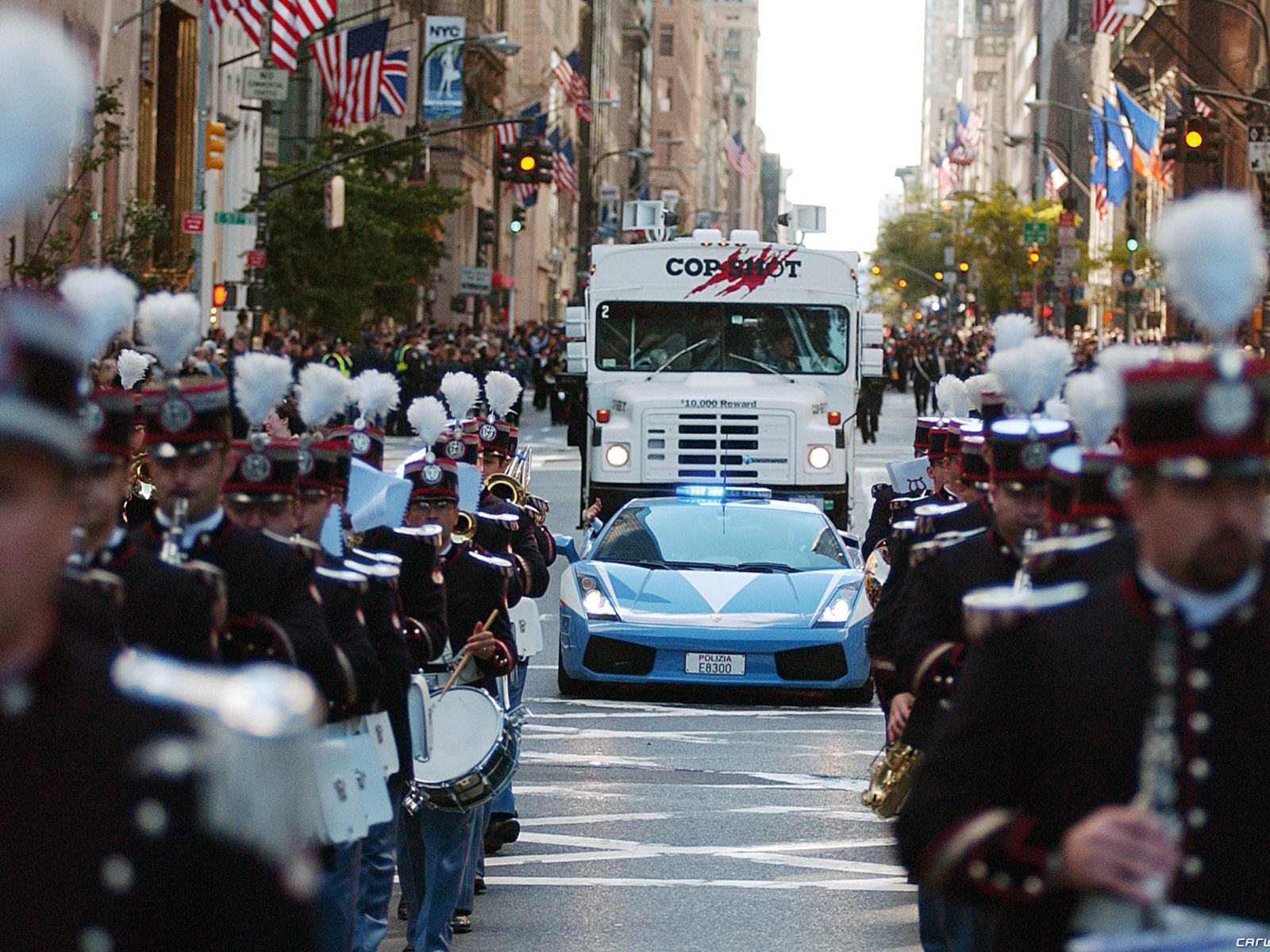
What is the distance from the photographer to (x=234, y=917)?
2.75 m

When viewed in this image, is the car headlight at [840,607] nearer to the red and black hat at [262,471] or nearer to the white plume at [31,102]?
the red and black hat at [262,471]

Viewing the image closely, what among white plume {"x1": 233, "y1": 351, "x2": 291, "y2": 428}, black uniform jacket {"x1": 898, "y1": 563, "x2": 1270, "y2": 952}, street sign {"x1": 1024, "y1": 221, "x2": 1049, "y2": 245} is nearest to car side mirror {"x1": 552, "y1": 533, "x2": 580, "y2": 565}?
white plume {"x1": 233, "y1": 351, "x2": 291, "y2": 428}

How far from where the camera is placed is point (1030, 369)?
6.69 meters

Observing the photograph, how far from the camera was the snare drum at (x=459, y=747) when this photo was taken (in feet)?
27.9

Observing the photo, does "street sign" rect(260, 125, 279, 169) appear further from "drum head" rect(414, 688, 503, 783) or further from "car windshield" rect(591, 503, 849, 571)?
"drum head" rect(414, 688, 503, 783)

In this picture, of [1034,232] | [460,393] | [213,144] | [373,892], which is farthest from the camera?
[1034,232]

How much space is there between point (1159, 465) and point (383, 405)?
260 inches

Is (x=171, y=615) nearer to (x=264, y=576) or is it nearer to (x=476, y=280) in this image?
(x=264, y=576)

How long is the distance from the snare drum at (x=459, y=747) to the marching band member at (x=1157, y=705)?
477cm

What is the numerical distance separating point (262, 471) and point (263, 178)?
31.2 metres

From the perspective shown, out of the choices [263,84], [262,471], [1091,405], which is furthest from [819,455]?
[1091,405]

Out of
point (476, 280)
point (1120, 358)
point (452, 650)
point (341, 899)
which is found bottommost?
point (341, 899)

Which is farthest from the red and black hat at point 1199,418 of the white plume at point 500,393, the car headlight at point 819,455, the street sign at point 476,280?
the street sign at point 476,280

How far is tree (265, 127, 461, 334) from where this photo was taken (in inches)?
1811
